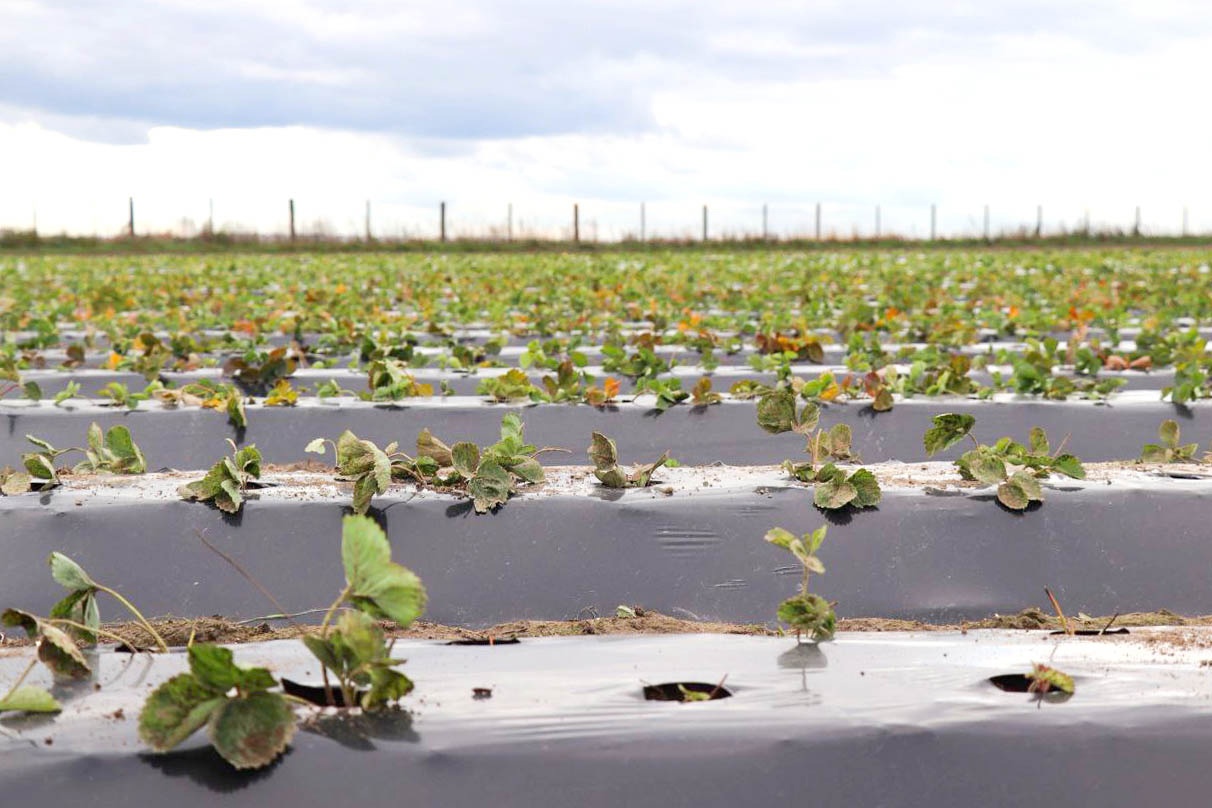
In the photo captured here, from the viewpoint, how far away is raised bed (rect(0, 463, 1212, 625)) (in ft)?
9.29

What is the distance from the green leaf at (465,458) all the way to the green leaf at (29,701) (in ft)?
4.29

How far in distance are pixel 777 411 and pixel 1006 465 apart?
64cm

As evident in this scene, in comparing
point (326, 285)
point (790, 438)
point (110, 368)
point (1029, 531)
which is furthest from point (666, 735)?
point (326, 285)

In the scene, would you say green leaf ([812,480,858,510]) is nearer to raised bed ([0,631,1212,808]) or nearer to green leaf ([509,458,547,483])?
green leaf ([509,458,547,483])

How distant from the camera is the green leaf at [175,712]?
164 cm

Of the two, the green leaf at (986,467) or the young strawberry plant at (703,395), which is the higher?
the young strawberry plant at (703,395)

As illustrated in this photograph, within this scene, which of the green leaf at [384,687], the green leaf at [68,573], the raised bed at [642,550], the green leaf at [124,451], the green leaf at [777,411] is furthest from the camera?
the green leaf at [124,451]

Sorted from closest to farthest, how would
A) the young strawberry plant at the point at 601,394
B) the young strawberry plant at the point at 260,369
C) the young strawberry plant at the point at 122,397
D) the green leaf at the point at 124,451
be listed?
1. the green leaf at the point at 124,451
2. the young strawberry plant at the point at 601,394
3. the young strawberry plant at the point at 122,397
4. the young strawberry plant at the point at 260,369

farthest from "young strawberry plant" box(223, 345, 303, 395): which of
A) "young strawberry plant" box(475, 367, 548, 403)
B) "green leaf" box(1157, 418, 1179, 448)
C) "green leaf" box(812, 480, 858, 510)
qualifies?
"green leaf" box(1157, 418, 1179, 448)

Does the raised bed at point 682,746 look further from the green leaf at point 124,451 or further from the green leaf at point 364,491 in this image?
the green leaf at point 124,451

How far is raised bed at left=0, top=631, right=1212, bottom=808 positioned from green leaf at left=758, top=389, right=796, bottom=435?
1248 millimetres

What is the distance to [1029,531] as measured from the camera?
2.98 meters

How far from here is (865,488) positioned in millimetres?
2943

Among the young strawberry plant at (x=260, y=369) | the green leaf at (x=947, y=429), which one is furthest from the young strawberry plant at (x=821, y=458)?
the young strawberry plant at (x=260, y=369)
